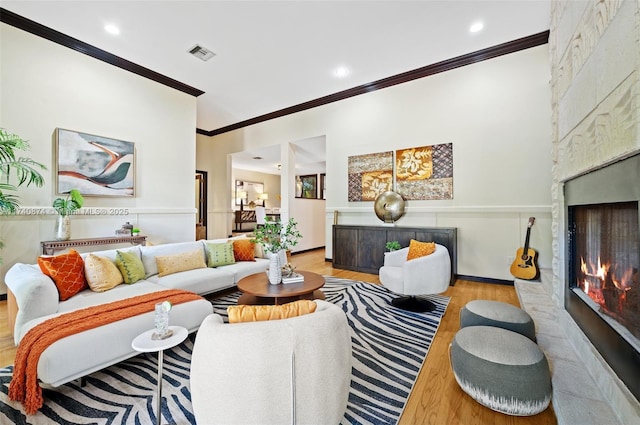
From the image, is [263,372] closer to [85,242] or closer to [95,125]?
[85,242]

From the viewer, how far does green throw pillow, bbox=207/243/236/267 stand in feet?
11.4

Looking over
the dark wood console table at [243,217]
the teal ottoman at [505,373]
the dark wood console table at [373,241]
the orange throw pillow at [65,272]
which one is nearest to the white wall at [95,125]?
the orange throw pillow at [65,272]

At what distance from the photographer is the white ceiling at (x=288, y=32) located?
304 cm

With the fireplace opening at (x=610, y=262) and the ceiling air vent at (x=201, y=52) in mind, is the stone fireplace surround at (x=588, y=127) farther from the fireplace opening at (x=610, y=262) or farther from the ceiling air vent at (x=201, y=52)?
the ceiling air vent at (x=201, y=52)

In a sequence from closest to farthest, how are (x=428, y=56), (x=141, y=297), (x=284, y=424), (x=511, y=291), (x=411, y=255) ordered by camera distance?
(x=284, y=424) → (x=141, y=297) → (x=411, y=255) → (x=511, y=291) → (x=428, y=56)

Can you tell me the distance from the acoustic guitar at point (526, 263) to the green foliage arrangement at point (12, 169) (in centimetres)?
→ 566

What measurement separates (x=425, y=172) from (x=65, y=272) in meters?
4.58

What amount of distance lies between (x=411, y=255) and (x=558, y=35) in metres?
2.34

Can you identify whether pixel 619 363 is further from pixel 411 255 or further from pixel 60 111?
pixel 60 111

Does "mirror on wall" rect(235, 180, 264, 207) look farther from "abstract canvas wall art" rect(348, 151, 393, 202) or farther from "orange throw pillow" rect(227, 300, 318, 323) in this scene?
"orange throw pillow" rect(227, 300, 318, 323)

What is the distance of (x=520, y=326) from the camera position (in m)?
1.79

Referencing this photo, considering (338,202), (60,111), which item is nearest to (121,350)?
(60,111)

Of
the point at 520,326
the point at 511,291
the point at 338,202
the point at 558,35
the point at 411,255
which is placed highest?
the point at 558,35

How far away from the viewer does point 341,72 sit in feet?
14.6
